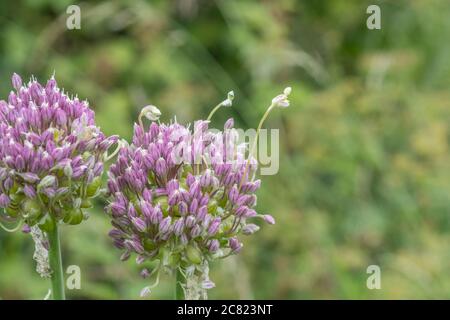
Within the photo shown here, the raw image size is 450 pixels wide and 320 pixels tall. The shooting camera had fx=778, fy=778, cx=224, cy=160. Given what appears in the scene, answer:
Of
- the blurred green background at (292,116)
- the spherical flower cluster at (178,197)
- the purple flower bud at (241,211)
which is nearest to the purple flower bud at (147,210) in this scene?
the spherical flower cluster at (178,197)

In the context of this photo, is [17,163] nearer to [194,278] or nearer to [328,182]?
[194,278]

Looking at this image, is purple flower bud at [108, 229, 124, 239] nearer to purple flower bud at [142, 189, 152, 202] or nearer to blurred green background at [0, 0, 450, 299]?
purple flower bud at [142, 189, 152, 202]

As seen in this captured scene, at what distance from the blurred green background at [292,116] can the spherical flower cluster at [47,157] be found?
5.15 feet

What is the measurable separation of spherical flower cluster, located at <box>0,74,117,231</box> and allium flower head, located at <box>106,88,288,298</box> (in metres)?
0.07

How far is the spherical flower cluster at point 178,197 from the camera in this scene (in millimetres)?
1744

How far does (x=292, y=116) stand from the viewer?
4.30 m

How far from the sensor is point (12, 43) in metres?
4.49

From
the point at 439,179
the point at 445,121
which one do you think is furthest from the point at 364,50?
the point at 439,179

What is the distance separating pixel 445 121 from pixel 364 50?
1005mm

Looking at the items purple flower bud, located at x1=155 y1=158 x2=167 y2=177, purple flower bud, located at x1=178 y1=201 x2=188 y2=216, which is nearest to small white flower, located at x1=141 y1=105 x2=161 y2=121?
purple flower bud, located at x1=155 y1=158 x2=167 y2=177

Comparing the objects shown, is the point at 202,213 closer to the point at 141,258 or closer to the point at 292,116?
the point at 141,258

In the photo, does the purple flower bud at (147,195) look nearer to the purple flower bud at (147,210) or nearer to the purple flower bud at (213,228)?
the purple flower bud at (147,210)

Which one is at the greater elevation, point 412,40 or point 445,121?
point 412,40

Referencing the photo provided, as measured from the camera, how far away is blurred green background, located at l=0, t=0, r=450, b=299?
12.3 feet
